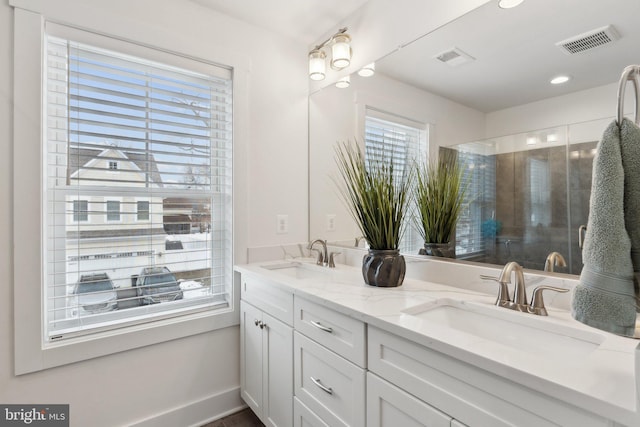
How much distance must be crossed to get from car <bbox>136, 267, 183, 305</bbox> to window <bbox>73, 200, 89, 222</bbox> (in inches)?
15.1

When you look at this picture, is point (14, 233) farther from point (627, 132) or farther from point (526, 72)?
point (526, 72)

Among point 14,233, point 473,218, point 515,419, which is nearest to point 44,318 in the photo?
point 14,233

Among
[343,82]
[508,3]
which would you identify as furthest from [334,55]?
[508,3]

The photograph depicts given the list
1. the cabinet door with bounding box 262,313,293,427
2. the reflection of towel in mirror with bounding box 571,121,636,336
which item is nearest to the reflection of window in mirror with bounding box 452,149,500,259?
the reflection of towel in mirror with bounding box 571,121,636,336

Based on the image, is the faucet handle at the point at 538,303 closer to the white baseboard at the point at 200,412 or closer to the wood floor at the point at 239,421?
the wood floor at the point at 239,421

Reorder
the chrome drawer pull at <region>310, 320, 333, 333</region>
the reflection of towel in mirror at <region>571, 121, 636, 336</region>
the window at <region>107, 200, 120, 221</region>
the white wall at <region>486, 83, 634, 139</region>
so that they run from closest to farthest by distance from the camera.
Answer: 1. the reflection of towel in mirror at <region>571, 121, 636, 336</region>
2. the white wall at <region>486, 83, 634, 139</region>
3. the chrome drawer pull at <region>310, 320, 333, 333</region>
4. the window at <region>107, 200, 120, 221</region>

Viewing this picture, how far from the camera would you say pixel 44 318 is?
1.41m

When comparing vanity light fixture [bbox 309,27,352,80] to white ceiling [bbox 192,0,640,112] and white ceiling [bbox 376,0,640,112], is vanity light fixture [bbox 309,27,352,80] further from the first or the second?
white ceiling [bbox 376,0,640,112]

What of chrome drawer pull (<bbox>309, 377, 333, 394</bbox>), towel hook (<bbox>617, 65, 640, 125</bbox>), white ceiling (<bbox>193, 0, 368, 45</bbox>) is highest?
white ceiling (<bbox>193, 0, 368, 45</bbox>)

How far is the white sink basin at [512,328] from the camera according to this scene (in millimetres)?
A: 843

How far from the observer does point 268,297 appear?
1.58 meters

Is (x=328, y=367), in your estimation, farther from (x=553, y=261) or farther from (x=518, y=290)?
(x=553, y=261)

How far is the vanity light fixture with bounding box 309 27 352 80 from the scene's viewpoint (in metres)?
1.86

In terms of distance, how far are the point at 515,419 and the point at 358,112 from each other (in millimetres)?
1662
